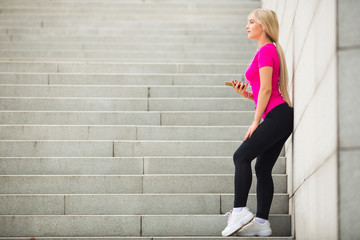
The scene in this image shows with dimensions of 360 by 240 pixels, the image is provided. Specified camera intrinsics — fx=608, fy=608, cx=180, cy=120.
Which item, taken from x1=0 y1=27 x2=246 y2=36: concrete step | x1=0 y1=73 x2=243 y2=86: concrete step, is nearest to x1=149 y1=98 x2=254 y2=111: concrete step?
x1=0 y1=73 x2=243 y2=86: concrete step

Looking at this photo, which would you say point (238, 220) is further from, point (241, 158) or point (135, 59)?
point (135, 59)

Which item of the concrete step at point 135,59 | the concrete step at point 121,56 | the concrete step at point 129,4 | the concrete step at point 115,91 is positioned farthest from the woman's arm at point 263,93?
the concrete step at point 129,4

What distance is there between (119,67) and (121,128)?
201 centimetres

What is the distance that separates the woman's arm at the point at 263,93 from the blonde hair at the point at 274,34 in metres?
0.17

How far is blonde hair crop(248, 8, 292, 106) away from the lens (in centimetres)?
494

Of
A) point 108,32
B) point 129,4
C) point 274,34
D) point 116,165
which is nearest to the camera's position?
point 274,34

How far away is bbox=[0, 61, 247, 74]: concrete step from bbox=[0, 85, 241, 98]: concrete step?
763 millimetres

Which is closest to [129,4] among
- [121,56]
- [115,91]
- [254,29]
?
[121,56]

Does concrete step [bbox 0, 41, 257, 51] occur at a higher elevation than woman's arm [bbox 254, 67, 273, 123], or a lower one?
higher

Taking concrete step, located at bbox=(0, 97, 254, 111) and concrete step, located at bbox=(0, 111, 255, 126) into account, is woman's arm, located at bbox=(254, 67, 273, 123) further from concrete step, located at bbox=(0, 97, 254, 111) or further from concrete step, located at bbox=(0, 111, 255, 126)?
concrete step, located at bbox=(0, 97, 254, 111)

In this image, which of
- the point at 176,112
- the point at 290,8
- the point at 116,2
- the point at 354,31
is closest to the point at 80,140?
the point at 176,112

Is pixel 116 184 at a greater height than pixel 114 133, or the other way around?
pixel 114 133

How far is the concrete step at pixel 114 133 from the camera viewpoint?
6859 millimetres

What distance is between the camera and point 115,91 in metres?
7.92
